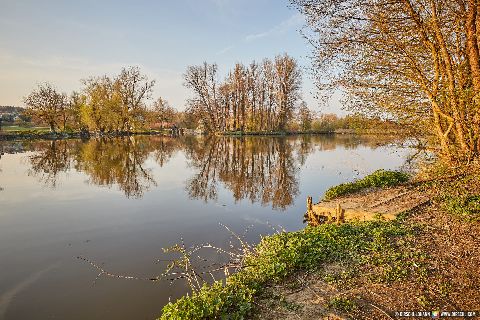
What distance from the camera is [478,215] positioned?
337 inches

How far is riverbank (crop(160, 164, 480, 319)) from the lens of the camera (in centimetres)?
521

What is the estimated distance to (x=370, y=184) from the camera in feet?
51.1

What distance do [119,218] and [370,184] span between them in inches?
456

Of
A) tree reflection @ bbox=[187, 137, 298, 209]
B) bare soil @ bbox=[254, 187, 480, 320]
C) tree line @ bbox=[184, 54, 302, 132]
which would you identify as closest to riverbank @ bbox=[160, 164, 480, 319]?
bare soil @ bbox=[254, 187, 480, 320]

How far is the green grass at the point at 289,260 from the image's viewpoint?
5.32 metres

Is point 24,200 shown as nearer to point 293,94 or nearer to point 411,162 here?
point 411,162

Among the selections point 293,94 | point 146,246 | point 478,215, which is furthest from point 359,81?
point 293,94

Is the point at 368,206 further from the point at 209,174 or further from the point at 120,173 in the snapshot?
the point at 120,173

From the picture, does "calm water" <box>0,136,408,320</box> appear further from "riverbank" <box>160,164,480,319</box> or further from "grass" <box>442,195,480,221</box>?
"grass" <box>442,195,480,221</box>

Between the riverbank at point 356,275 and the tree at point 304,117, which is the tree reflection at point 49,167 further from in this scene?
the tree at point 304,117

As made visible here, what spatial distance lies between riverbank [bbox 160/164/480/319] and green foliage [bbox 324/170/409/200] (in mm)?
5602

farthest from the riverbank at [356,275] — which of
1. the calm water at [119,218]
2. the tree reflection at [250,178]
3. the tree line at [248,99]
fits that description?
the tree line at [248,99]

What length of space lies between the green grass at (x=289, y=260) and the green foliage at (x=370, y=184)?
5.67 meters

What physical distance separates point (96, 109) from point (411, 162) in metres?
68.1
